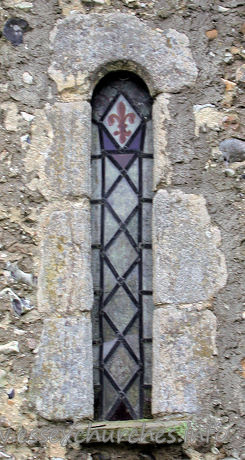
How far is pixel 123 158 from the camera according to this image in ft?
11.3

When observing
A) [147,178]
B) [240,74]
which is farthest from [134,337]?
[240,74]

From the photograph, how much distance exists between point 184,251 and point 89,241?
1.52 feet

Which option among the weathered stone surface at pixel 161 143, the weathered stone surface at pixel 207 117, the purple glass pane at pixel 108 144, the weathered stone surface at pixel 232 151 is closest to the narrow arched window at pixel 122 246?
the purple glass pane at pixel 108 144

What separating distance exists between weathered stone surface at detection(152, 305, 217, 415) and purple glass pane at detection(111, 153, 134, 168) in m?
0.80

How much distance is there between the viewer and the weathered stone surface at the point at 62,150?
326 cm

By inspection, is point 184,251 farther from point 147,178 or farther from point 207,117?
point 207,117

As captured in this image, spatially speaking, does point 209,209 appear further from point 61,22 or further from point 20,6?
point 20,6

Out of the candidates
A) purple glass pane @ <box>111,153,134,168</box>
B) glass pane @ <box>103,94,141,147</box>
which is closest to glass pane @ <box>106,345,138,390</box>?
purple glass pane @ <box>111,153,134,168</box>

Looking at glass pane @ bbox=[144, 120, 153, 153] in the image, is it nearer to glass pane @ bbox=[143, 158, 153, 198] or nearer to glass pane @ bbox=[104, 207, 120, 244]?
glass pane @ bbox=[143, 158, 153, 198]

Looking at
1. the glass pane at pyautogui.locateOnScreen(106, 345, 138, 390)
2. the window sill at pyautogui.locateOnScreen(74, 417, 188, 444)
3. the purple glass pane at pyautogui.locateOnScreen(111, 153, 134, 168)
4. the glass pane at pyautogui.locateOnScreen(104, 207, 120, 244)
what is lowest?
the window sill at pyautogui.locateOnScreen(74, 417, 188, 444)

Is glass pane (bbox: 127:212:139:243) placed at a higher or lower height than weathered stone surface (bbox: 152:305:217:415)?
higher

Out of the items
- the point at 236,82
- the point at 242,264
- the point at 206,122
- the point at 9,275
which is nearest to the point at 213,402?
the point at 242,264

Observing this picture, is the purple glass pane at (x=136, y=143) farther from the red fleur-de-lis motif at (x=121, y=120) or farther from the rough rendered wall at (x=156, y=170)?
the rough rendered wall at (x=156, y=170)

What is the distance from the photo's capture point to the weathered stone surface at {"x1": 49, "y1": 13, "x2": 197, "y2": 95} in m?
3.36
